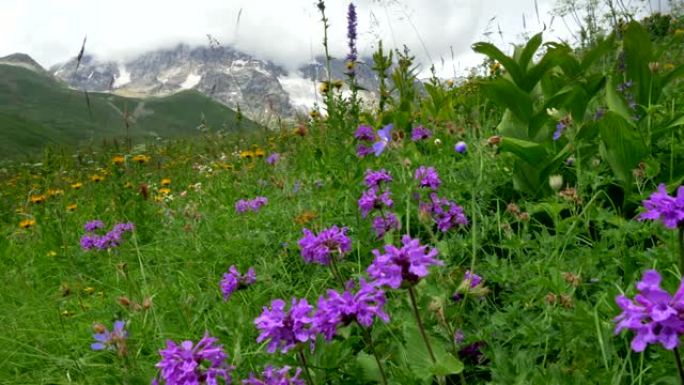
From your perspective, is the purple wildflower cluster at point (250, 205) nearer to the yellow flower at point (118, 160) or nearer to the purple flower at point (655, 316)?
the yellow flower at point (118, 160)

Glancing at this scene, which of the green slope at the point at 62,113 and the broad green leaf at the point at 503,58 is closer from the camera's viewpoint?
the broad green leaf at the point at 503,58

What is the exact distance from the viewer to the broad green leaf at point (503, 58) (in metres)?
2.59

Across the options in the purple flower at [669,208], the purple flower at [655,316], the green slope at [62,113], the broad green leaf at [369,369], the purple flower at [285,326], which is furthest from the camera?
the green slope at [62,113]

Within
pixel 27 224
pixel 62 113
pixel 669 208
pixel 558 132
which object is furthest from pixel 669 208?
pixel 62 113

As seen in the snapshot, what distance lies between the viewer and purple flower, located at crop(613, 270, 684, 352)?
745 millimetres

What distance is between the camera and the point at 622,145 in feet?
7.39

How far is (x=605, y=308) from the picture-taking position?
4.76ft

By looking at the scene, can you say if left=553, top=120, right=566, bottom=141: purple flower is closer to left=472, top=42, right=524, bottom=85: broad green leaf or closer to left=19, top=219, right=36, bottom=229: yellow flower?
left=472, top=42, right=524, bottom=85: broad green leaf

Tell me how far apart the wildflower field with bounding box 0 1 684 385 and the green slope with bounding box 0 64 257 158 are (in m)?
82.9

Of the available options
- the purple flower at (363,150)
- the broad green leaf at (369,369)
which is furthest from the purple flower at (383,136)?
the broad green leaf at (369,369)

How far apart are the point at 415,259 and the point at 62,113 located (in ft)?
437

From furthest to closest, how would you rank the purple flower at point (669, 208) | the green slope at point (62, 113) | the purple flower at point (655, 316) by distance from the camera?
the green slope at point (62, 113) → the purple flower at point (669, 208) → the purple flower at point (655, 316)

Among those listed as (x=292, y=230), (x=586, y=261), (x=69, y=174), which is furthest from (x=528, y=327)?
(x=69, y=174)

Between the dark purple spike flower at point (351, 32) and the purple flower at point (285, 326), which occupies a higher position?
the dark purple spike flower at point (351, 32)
